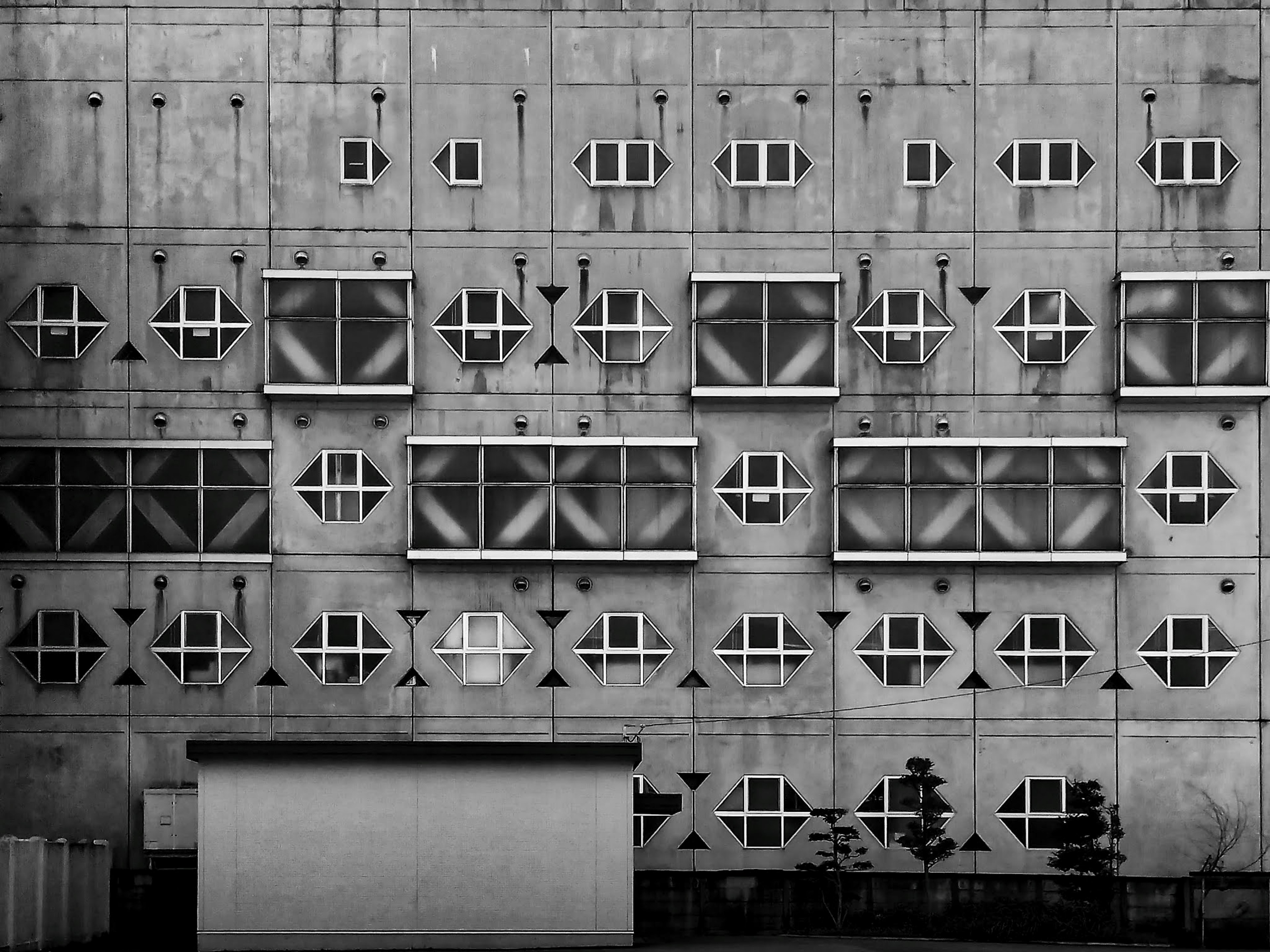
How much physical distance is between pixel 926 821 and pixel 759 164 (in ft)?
42.7

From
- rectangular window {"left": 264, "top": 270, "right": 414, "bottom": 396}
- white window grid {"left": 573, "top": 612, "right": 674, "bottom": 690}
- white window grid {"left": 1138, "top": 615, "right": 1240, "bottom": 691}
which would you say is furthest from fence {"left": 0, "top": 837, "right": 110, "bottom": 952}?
white window grid {"left": 1138, "top": 615, "right": 1240, "bottom": 691}

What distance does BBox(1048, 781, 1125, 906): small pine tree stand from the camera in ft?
98.4

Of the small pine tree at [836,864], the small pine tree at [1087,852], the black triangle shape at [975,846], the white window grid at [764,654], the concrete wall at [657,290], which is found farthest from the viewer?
the white window grid at [764,654]

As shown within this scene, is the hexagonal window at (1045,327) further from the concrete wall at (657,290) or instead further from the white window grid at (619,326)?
the white window grid at (619,326)

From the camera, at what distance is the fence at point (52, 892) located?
85.9ft

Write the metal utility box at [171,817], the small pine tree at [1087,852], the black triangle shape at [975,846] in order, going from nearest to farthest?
the small pine tree at [1087,852], the metal utility box at [171,817], the black triangle shape at [975,846]

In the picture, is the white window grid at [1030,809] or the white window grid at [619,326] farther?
the white window grid at [619,326]

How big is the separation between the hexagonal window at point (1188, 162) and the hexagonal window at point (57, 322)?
820 inches

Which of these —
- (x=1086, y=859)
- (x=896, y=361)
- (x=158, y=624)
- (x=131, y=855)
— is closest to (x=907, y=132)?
(x=896, y=361)

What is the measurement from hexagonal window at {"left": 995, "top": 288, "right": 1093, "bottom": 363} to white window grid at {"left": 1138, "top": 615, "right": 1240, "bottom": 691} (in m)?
5.62

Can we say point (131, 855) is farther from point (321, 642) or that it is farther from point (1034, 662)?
point (1034, 662)

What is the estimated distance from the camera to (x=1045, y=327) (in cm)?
3250

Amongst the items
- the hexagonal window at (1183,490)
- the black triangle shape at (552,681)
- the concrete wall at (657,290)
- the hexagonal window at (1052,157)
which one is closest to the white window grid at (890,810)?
the concrete wall at (657,290)

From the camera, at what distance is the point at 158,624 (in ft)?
106
